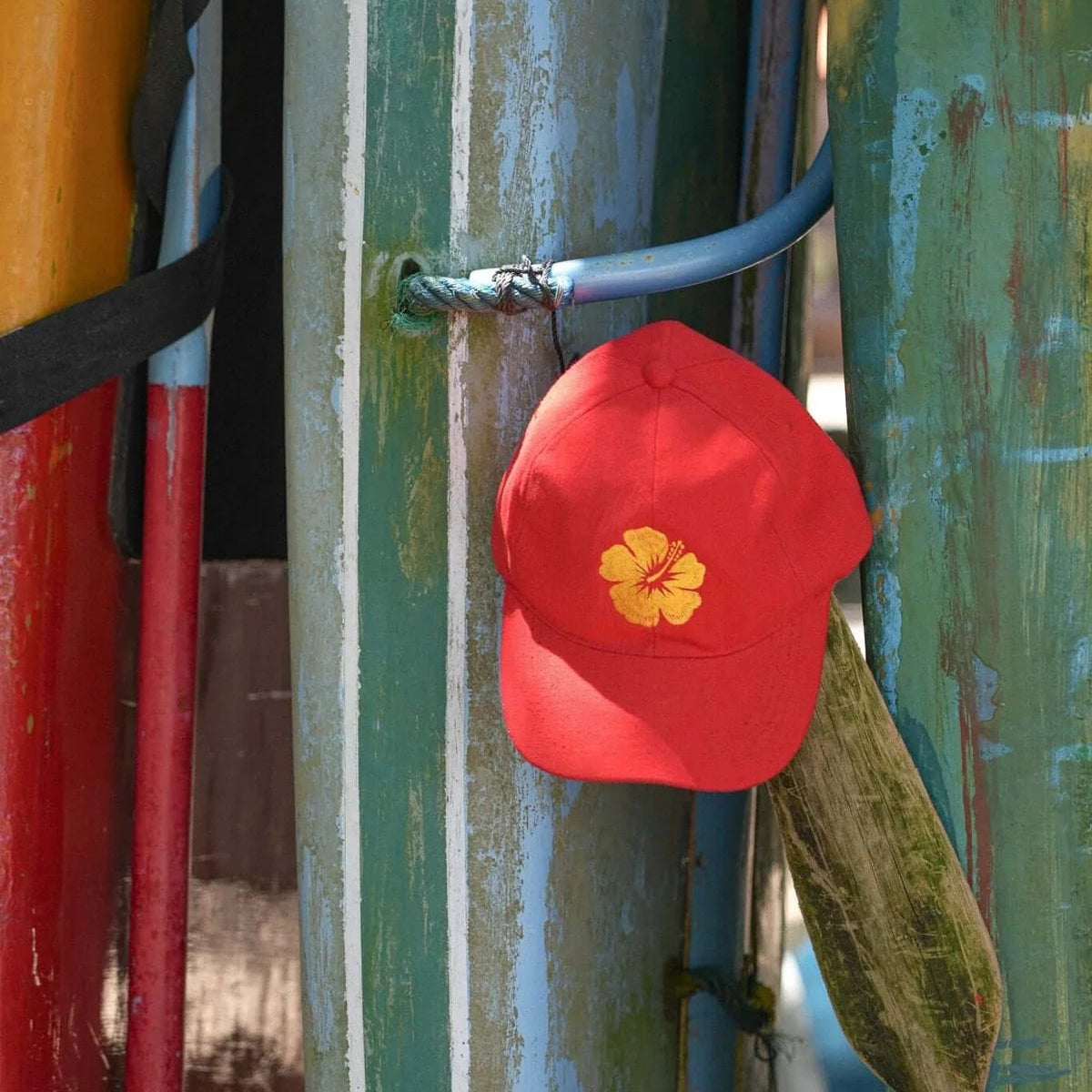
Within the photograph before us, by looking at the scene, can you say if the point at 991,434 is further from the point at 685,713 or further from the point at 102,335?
the point at 102,335

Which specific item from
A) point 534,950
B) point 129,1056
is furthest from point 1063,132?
point 129,1056

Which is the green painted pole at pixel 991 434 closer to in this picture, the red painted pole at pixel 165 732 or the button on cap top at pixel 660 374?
the button on cap top at pixel 660 374

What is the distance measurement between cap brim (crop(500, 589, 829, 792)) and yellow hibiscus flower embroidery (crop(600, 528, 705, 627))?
1.0 inches

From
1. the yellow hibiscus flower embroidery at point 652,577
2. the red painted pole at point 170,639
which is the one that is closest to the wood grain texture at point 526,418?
the yellow hibiscus flower embroidery at point 652,577

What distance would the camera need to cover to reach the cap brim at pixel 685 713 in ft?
1.99

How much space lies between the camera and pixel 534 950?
0.72 m

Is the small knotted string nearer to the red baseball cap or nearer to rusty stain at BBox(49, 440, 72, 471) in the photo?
the red baseball cap

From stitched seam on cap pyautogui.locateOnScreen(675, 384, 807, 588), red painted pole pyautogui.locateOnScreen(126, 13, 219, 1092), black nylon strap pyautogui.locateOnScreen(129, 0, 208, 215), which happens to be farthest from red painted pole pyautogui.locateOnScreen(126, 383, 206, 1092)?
stitched seam on cap pyautogui.locateOnScreen(675, 384, 807, 588)

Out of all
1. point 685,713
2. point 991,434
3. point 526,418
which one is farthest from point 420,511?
point 991,434

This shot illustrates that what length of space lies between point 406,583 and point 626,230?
0.80ft

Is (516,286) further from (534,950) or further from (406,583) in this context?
(534,950)

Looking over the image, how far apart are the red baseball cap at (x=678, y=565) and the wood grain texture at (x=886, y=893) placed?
52mm

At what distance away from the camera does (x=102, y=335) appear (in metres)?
0.73

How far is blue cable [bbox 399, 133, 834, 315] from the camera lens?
0.65 metres
